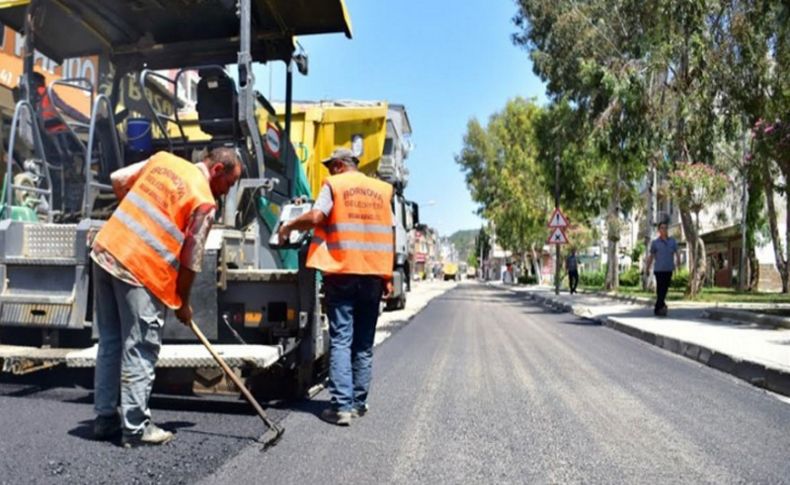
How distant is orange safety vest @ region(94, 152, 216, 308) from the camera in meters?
4.27

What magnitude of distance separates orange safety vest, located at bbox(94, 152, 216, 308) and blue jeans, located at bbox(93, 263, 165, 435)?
0.13m

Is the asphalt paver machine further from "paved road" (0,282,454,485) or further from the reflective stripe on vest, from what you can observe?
the reflective stripe on vest

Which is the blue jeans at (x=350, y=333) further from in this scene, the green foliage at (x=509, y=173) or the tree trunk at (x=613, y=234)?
the green foliage at (x=509, y=173)

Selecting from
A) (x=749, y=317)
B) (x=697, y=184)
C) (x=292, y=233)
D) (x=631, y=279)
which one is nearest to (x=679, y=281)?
(x=631, y=279)

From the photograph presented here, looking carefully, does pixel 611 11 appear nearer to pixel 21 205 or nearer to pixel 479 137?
pixel 21 205

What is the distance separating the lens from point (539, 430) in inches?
196

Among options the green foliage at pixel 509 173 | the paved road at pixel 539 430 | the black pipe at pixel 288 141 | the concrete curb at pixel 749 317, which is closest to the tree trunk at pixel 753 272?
the green foliage at pixel 509 173

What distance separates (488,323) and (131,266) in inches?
427

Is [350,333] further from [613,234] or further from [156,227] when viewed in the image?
[613,234]

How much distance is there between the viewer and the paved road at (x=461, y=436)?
12.9ft

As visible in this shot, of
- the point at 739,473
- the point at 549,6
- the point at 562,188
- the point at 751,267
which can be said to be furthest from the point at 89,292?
the point at 751,267

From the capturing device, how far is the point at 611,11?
22672 mm

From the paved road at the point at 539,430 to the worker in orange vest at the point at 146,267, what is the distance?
74 cm

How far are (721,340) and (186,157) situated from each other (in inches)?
286
